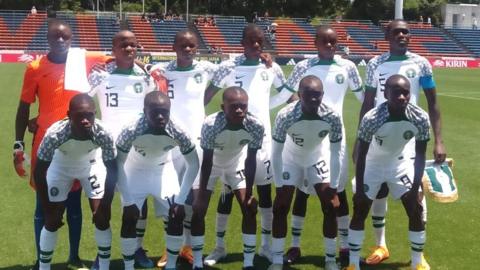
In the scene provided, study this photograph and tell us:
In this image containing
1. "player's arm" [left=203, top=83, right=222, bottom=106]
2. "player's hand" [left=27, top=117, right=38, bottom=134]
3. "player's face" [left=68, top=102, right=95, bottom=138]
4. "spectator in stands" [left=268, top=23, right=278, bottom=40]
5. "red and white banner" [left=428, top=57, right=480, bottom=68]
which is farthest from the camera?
"spectator in stands" [left=268, top=23, right=278, bottom=40]

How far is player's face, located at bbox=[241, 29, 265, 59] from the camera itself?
6.07 m

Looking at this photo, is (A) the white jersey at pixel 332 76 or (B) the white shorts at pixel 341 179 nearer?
(B) the white shorts at pixel 341 179

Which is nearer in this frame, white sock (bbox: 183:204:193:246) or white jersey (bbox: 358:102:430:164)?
white jersey (bbox: 358:102:430:164)

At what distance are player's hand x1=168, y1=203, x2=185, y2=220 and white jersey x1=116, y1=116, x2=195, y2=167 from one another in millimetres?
477

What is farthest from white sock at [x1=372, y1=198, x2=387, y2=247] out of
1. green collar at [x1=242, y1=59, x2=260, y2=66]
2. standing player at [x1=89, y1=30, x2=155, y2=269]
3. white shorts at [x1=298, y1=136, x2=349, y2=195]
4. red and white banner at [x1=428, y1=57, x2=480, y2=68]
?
red and white banner at [x1=428, y1=57, x2=480, y2=68]

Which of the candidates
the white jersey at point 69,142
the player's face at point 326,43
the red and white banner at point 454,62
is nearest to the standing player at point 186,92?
the white jersey at point 69,142

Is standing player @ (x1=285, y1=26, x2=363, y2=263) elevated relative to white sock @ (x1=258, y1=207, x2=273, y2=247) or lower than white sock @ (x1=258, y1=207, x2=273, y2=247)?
elevated

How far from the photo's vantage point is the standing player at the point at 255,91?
610cm

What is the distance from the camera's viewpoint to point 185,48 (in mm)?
5977

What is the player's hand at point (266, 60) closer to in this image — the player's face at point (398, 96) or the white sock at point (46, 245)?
the player's face at point (398, 96)

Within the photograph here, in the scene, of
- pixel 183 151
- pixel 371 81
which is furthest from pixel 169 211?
pixel 371 81

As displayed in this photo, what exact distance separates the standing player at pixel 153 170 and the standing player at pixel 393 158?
61.1 inches

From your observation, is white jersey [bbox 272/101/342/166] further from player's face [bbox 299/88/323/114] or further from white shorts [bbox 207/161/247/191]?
white shorts [bbox 207/161/247/191]

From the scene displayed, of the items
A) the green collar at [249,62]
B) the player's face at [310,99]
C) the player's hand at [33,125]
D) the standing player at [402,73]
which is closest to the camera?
the player's face at [310,99]
